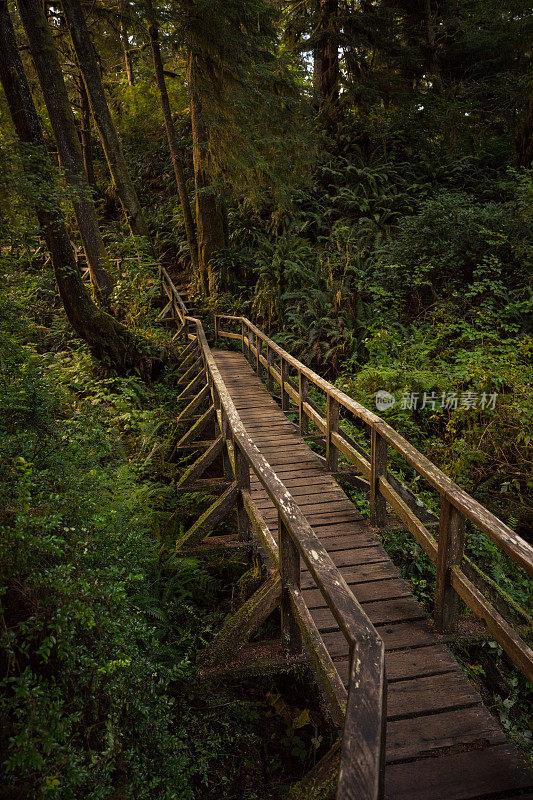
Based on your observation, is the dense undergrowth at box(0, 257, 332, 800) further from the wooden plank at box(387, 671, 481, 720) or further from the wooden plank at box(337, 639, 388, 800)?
the wooden plank at box(337, 639, 388, 800)

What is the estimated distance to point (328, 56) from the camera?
591 inches

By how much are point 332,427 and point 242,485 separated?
162 cm

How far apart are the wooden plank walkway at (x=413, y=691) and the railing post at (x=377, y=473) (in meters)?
0.17

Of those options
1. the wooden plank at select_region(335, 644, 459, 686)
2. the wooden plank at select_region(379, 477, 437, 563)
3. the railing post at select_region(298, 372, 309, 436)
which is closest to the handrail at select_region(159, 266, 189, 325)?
the railing post at select_region(298, 372, 309, 436)

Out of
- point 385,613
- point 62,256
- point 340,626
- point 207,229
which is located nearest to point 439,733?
point 385,613

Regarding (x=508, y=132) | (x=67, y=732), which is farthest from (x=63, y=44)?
(x=67, y=732)

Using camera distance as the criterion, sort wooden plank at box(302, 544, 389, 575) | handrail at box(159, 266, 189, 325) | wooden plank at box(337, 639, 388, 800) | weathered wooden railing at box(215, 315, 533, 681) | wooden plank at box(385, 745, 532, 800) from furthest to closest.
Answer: handrail at box(159, 266, 189, 325) < wooden plank at box(302, 544, 389, 575) < weathered wooden railing at box(215, 315, 533, 681) < wooden plank at box(385, 745, 532, 800) < wooden plank at box(337, 639, 388, 800)

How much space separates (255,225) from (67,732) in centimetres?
1563

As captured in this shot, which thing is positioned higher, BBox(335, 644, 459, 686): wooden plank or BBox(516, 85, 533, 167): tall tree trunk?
BBox(516, 85, 533, 167): tall tree trunk

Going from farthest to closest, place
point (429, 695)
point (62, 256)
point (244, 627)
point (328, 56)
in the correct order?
point (328, 56) → point (62, 256) → point (244, 627) → point (429, 695)

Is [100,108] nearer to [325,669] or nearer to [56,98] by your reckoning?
[56,98]

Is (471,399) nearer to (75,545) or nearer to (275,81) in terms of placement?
(75,545)

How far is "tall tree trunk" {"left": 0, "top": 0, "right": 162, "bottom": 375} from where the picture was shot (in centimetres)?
759

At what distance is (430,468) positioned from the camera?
3168 mm
